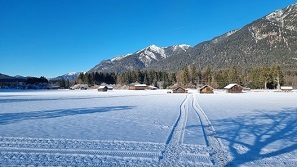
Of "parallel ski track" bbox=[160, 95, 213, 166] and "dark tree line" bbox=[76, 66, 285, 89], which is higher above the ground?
"dark tree line" bbox=[76, 66, 285, 89]

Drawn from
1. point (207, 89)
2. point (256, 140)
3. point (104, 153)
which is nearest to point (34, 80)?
point (207, 89)

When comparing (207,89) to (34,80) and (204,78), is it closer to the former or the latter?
(204,78)

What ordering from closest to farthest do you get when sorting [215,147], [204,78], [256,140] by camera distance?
1. [215,147]
2. [256,140]
3. [204,78]

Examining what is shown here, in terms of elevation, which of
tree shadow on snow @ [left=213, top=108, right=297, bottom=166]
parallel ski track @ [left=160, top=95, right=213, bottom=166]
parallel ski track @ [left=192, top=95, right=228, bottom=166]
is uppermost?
parallel ski track @ [left=160, top=95, right=213, bottom=166]

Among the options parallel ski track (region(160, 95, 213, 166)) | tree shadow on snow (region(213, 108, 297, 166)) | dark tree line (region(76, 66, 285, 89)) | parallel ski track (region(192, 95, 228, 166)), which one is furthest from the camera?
dark tree line (region(76, 66, 285, 89))

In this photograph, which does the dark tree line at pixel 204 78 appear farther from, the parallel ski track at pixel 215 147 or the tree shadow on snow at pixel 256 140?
the parallel ski track at pixel 215 147

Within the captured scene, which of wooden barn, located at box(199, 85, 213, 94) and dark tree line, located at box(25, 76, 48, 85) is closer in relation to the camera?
wooden barn, located at box(199, 85, 213, 94)

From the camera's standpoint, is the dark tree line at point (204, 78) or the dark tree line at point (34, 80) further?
the dark tree line at point (34, 80)

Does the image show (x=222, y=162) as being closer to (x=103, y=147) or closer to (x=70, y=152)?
(x=103, y=147)

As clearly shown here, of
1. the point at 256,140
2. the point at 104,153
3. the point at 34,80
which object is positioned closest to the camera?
the point at 104,153

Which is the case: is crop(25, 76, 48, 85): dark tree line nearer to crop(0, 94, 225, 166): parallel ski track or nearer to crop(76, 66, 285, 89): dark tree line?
crop(76, 66, 285, 89): dark tree line

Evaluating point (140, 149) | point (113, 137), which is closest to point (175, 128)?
point (113, 137)

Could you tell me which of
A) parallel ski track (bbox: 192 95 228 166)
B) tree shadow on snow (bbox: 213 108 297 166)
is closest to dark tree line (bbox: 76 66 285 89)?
tree shadow on snow (bbox: 213 108 297 166)

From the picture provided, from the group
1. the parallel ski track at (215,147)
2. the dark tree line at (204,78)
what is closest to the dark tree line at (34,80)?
the dark tree line at (204,78)
